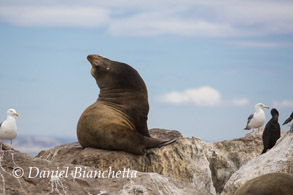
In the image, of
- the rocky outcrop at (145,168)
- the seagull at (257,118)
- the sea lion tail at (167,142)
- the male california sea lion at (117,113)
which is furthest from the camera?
A: the seagull at (257,118)

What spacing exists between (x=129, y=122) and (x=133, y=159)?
3.13ft

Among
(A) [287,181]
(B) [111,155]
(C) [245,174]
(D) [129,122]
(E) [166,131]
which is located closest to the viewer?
(A) [287,181]

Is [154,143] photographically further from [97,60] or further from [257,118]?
[257,118]

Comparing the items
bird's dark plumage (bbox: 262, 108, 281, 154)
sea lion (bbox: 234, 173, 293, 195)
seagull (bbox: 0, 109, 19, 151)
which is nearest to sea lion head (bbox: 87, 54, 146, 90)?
seagull (bbox: 0, 109, 19, 151)

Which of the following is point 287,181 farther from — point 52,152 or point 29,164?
point 52,152

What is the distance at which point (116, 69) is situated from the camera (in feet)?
36.4

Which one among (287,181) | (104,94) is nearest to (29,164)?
(287,181)

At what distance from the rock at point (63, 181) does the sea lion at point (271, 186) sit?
0.78m

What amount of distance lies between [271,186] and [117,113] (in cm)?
496

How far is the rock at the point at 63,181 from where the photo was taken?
629cm

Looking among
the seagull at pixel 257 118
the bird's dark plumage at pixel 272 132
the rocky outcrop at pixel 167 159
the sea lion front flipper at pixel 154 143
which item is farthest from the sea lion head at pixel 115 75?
the seagull at pixel 257 118

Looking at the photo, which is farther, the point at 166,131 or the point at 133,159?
the point at 166,131

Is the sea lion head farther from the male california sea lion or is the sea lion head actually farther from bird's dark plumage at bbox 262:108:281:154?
bird's dark plumage at bbox 262:108:281:154

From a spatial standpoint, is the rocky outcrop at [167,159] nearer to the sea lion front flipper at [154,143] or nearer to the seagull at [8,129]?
the sea lion front flipper at [154,143]
